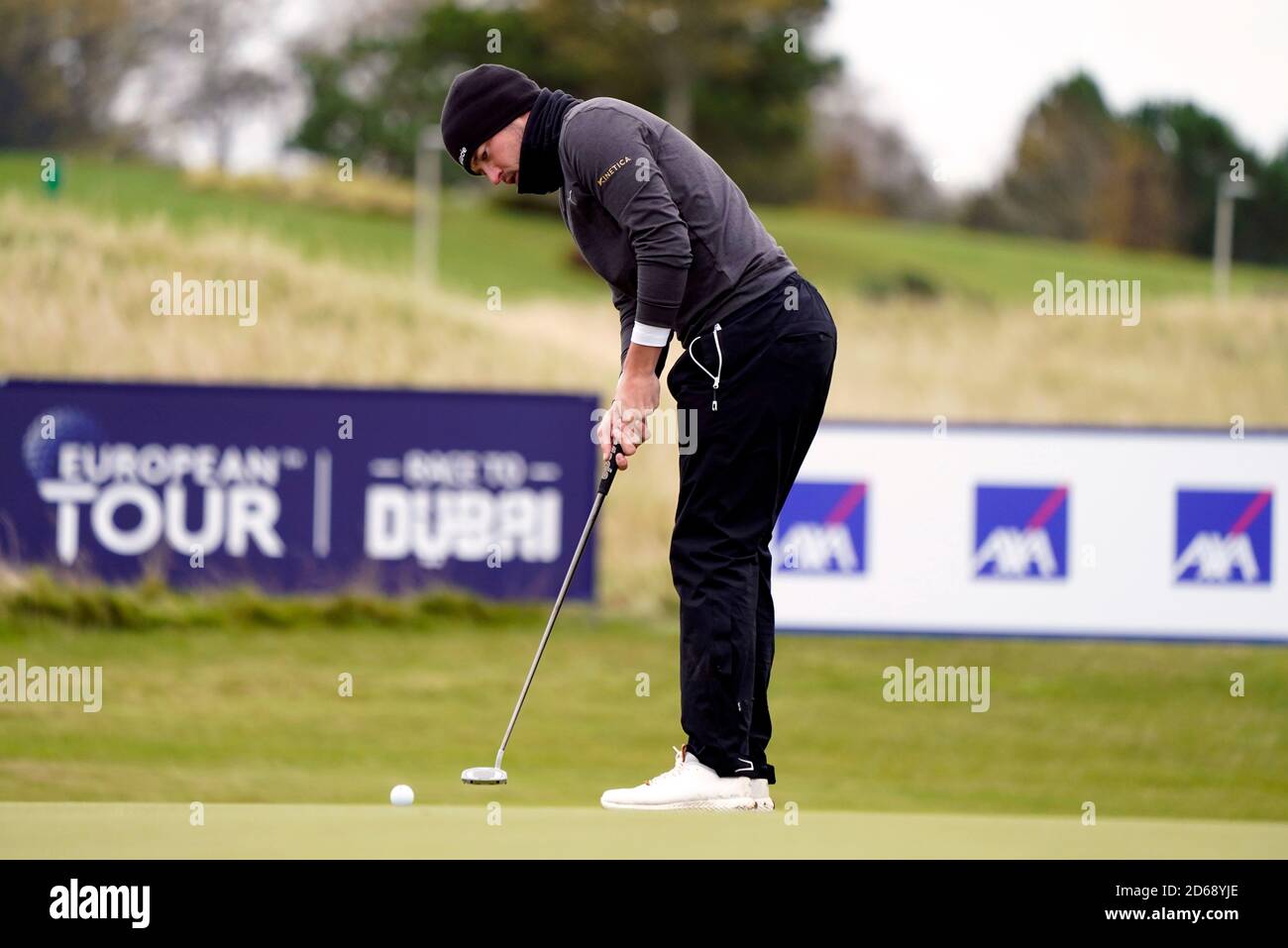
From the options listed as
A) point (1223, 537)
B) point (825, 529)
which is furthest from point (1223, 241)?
point (825, 529)

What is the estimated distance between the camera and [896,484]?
34.2 feet

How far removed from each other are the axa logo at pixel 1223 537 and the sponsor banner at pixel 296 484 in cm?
365

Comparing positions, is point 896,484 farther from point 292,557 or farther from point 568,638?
point 292,557

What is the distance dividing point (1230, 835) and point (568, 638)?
7796 millimetres

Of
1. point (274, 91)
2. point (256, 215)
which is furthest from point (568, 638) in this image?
point (274, 91)

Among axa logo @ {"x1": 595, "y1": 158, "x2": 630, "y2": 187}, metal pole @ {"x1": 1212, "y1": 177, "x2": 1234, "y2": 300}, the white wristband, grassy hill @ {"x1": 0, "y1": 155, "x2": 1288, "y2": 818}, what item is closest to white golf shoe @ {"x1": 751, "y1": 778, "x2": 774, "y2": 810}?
the white wristband

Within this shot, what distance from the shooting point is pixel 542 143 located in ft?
14.8

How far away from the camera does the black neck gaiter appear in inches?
178

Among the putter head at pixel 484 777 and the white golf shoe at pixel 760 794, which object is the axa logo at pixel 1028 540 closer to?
the white golf shoe at pixel 760 794

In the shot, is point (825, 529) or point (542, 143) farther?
point (825, 529)

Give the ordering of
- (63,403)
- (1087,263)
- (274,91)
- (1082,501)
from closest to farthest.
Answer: (1082,501)
(63,403)
(274,91)
(1087,263)

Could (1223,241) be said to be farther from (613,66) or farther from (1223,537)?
(1223,537)

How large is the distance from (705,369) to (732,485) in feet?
0.96
